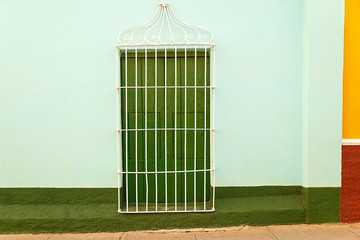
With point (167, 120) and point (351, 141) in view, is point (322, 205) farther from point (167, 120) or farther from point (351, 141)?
point (167, 120)

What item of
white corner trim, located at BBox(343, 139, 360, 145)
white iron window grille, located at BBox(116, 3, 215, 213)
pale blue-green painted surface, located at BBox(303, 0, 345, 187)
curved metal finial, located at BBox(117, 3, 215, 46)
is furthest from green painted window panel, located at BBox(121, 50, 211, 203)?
white corner trim, located at BBox(343, 139, 360, 145)

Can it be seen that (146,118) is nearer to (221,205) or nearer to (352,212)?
(221,205)

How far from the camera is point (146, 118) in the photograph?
384cm

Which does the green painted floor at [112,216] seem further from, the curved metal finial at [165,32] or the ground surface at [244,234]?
the curved metal finial at [165,32]

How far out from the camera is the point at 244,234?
3.67 m

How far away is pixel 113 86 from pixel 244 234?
2.33 m

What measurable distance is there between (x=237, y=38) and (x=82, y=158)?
2.40 m

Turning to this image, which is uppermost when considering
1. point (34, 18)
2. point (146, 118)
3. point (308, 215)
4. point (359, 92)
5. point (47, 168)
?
point (34, 18)

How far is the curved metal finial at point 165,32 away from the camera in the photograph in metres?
3.86

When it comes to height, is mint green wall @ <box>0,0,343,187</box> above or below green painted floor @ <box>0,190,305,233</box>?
above

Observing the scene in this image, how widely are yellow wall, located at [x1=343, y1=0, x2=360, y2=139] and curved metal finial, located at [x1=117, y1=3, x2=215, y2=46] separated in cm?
166

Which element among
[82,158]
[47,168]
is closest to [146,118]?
[82,158]

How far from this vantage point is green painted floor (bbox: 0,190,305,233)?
3770 millimetres

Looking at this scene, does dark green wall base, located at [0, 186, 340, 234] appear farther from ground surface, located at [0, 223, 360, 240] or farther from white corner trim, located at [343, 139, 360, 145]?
white corner trim, located at [343, 139, 360, 145]
